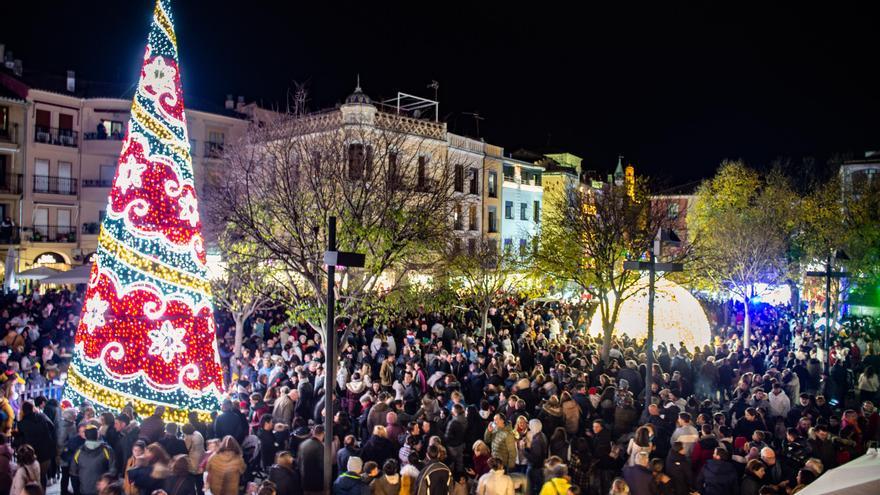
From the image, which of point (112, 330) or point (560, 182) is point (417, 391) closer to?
point (112, 330)

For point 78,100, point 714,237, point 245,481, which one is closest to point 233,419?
point 245,481

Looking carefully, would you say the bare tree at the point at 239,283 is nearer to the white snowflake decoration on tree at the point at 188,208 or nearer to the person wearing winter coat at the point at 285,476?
the white snowflake decoration on tree at the point at 188,208

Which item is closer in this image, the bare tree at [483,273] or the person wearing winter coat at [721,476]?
the person wearing winter coat at [721,476]

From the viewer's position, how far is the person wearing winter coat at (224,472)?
27.4 feet

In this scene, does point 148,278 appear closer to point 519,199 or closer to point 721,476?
point 721,476

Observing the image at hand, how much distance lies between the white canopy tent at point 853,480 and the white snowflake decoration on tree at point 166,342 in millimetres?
9381

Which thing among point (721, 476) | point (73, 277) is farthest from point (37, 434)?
point (73, 277)

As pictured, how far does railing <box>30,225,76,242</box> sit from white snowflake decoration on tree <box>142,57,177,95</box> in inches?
1233

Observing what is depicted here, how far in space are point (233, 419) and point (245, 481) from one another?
0.99 meters

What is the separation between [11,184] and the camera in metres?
37.2

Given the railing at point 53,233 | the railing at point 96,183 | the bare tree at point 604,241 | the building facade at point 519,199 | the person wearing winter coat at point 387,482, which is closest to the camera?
the person wearing winter coat at point 387,482

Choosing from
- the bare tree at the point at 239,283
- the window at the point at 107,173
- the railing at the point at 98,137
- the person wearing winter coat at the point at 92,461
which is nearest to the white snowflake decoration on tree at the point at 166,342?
the person wearing winter coat at the point at 92,461

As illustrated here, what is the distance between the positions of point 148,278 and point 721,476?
352 inches

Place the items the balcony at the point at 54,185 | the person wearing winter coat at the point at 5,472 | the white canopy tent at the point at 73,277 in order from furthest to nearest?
the balcony at the point at 54,185
the white canopy tent at the point at 73,277
the person wearing winter coat at the point at 5,472
